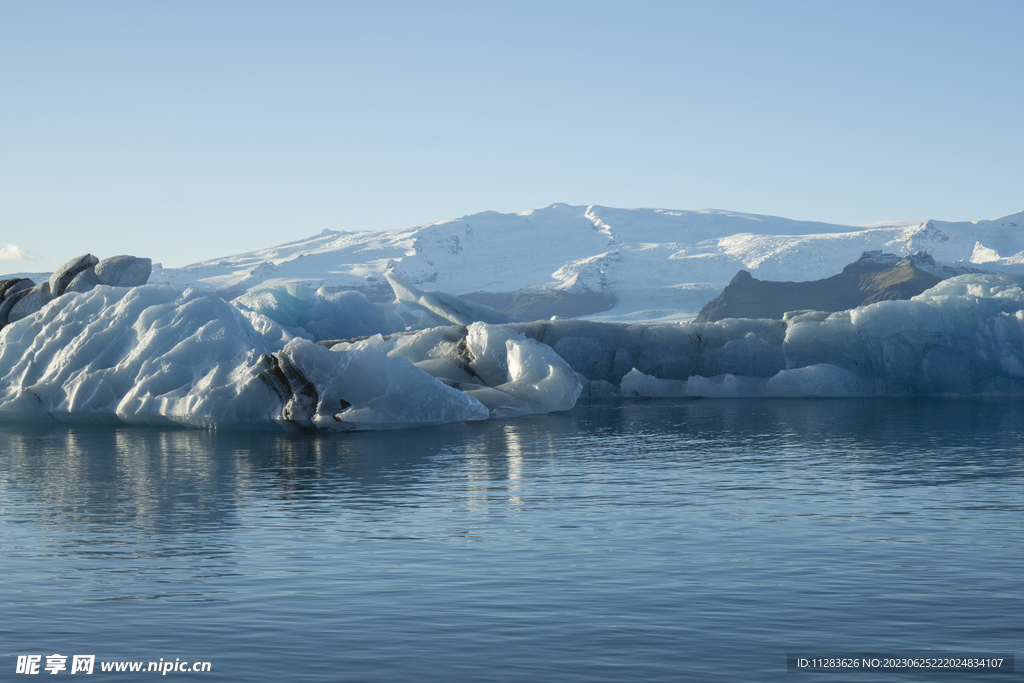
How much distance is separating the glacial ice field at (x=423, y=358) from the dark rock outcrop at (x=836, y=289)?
7305 centimetres

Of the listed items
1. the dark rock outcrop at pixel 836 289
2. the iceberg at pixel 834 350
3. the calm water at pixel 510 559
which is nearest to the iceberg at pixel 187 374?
the calm water at pixel 510 559

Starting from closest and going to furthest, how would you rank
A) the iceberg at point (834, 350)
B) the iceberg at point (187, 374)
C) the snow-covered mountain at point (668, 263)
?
the iceberg at point (187, 374), the iceberg at point (834, 350), the snow-covered mountain at point (668, 263)

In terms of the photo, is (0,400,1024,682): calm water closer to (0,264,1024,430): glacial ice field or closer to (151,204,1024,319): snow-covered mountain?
(0,264,1024,430): glacial ice field

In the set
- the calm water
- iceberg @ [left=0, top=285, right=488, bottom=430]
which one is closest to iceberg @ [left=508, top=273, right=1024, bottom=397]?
iceberg @ [left=0, top=285, right=488, bottom=430]

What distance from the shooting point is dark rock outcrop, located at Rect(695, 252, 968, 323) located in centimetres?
11219

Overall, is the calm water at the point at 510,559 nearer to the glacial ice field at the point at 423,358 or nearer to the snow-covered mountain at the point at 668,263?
the glacial ice field at the point at 423,358

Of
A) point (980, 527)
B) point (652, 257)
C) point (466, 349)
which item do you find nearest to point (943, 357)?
point (466, 349)

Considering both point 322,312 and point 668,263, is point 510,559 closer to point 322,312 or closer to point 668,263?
point 322,312

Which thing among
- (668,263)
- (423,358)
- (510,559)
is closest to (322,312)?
(423,358)

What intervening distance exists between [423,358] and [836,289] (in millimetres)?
100155

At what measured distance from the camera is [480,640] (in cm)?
646

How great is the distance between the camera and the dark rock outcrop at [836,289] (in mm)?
112188

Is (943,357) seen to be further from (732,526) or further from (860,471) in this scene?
(732,526)

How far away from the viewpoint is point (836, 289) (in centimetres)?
12062
